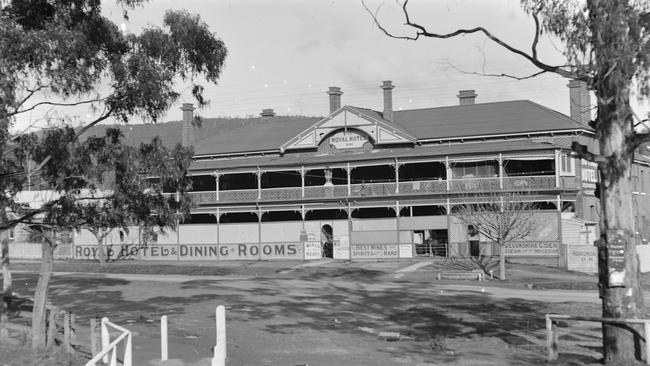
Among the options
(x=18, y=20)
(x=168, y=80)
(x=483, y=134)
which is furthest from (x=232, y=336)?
(x=483, y=134)

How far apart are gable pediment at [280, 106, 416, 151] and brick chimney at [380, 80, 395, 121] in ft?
7.61

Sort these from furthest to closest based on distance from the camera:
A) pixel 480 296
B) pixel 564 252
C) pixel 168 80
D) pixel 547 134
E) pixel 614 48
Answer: pixel 547 134 < pixel 564 252 < pixel 480 296 < pixel 168 80 < pixel 614 48

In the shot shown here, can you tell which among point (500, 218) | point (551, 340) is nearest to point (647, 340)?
point (551, 340)

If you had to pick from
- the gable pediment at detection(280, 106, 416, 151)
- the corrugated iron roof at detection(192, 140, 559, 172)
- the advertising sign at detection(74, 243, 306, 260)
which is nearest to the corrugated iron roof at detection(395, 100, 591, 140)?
the corrugated iron roof at detection(192, 140, 559, 172)

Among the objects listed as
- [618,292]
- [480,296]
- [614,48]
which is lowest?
[480,296]

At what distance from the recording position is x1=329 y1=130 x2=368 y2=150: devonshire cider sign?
5050 centimetres

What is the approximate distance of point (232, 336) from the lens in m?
16.7

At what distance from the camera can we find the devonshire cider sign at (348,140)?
5050 cm

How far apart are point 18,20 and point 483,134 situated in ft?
124

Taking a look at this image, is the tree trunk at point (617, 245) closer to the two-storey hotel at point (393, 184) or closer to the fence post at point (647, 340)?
the fence post at point (647, 340)

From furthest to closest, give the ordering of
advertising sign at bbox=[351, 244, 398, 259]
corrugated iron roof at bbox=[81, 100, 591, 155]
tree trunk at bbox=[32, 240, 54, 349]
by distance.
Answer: corrugated iron roof at bbox=[81, 100, 591, 155], advertising sign at bbox=[351, 244, 398, 259], tree trunk at bbox=[32, 240, 54, 349]

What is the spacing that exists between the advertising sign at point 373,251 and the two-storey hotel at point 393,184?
2.7 inches

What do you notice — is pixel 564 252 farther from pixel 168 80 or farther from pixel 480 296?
pixel 168 80

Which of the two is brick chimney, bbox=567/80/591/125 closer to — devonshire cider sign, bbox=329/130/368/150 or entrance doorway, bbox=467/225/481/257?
entrance doorway, bbox=467/225/481/257
